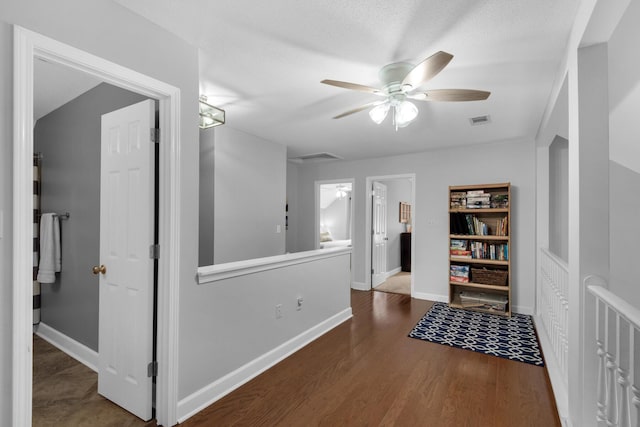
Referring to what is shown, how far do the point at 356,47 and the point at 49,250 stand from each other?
10.7 ft

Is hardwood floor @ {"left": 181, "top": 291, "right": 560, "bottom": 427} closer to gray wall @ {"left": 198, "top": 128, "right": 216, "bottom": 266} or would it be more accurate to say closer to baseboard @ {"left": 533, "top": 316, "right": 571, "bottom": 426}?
baseboard @ {"left": 533, "top": 316, "right": 571, "bottom": 426}

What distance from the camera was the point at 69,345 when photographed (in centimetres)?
291

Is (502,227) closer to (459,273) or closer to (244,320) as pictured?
(459,273)

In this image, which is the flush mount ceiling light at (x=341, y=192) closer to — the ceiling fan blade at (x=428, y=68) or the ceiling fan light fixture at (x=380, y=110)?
the ceiling fan light fixture at (x=380, y=110)

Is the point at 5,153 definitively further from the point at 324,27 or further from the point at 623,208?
the point at 623,208

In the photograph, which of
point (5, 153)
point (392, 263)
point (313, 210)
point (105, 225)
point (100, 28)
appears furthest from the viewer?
point (392, 263)

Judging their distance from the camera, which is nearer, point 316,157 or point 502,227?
point 502,227

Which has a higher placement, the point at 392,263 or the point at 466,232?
the point at 466,232

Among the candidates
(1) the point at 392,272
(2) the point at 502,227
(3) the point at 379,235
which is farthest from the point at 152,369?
(1) the point at 392,272

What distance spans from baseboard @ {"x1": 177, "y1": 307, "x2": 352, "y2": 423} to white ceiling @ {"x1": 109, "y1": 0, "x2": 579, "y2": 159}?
7.50 feet

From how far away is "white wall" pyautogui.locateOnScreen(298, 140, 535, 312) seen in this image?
4281mm

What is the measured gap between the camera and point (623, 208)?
2.66m

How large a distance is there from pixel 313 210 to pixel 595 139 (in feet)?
15.6

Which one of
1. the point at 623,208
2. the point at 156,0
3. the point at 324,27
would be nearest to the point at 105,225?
the point at 156,0
